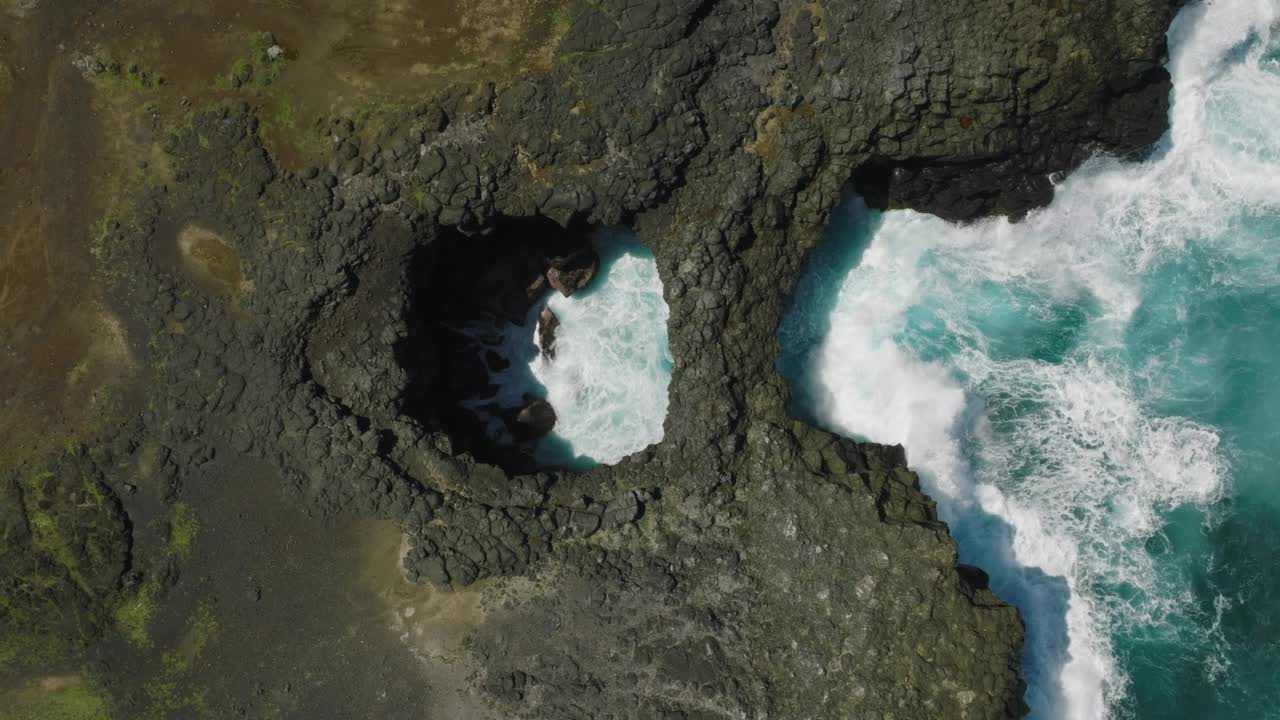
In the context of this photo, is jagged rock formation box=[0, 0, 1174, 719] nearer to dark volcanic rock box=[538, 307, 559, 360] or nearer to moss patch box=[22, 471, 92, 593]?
moss patch box=[22, 471, 92, 593]

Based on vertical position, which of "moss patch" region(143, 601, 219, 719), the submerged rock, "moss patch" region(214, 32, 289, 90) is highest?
"moss patch" region(214, 32, 289, 90)

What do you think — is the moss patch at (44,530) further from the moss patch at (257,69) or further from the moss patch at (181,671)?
the moss patch at (257,69)

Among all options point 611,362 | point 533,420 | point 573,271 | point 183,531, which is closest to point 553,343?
point 611,362

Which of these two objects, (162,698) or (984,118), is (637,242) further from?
(162,698)

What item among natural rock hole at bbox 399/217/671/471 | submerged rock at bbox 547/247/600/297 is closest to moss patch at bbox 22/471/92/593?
natural rock hole at bbox 399/217/671/471

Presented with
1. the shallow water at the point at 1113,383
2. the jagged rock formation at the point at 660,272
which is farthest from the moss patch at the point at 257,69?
the shallow water at the point at 1113,383

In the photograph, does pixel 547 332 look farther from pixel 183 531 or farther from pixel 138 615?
pixel 138 615
